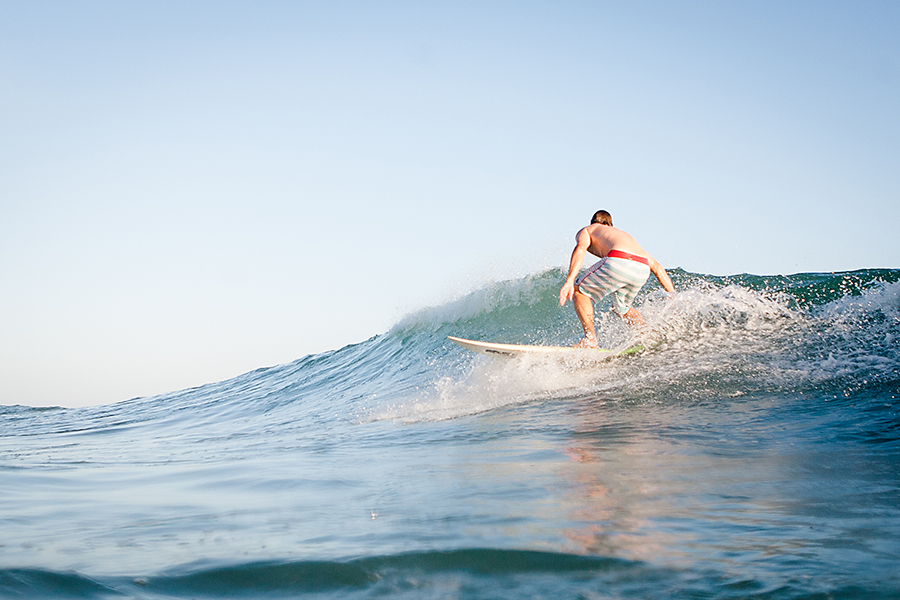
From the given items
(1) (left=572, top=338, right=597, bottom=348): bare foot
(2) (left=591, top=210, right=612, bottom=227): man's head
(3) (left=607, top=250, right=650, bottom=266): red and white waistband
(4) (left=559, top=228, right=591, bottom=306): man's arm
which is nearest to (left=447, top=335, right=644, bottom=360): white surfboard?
(1) (left=572, top=338, right=597, bottom=348): bare foot

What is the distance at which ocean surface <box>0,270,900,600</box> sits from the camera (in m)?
1.77

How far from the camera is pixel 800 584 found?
5.29 ft

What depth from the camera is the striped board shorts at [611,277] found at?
6.81 metres

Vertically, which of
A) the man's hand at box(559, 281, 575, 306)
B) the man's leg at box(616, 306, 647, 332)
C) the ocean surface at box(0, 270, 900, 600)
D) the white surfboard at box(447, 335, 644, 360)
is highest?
the man's hand at box(559, 281, 575, 306)

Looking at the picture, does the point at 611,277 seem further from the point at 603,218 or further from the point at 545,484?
the point at 545,484

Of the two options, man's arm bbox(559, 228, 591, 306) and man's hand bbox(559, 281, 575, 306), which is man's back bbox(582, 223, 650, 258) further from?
man's hand bbox(559, 281, 575, 306)

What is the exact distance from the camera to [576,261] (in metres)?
6.88

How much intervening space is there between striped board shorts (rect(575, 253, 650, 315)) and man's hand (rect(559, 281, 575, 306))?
0.52 feet

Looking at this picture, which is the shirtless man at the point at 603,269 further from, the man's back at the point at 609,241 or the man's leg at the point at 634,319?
the man's leg at the point at 634,319

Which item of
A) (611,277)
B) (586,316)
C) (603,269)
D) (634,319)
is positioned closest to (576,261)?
(603,269)

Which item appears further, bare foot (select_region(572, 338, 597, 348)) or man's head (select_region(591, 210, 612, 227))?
man's head (select_region(591, 210, 612, 227))

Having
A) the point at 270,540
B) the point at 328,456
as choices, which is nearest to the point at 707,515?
the point at 270,540

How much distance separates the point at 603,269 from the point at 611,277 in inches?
4.9

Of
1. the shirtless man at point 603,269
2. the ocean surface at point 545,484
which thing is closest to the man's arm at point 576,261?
the shirtless man at point 603,269
